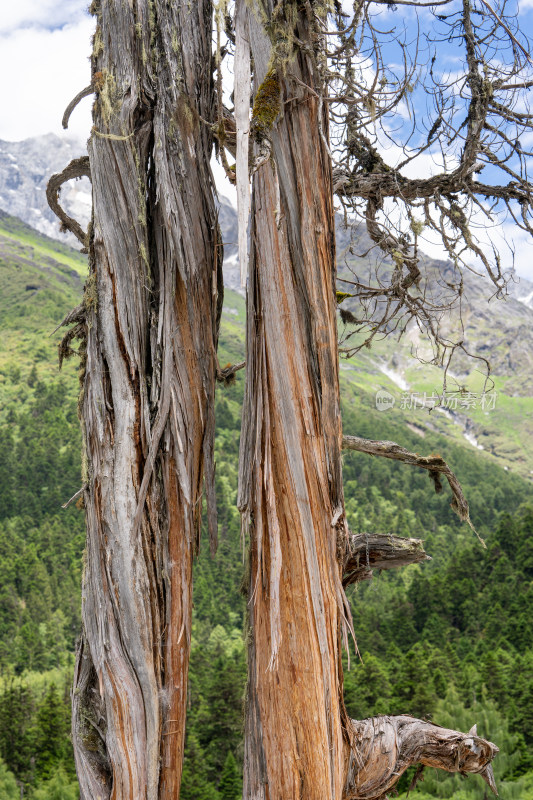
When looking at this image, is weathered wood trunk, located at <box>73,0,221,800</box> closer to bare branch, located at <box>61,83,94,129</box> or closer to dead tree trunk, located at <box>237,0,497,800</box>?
bare branch, located at <box>61,83,94,129</box>

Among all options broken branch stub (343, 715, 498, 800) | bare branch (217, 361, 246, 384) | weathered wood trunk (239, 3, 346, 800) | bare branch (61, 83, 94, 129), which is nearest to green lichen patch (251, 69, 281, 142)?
weathered wood trunk (239, 3, 346, 800)

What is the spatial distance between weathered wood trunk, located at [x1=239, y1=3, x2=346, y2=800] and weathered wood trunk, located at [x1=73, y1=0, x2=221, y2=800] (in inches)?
12.6

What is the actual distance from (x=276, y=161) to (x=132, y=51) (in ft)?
2.67

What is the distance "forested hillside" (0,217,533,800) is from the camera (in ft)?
75.5

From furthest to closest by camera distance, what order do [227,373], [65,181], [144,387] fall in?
[227,373], [65,181], [144,387]

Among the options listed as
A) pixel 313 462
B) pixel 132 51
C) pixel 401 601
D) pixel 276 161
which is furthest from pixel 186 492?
pixel 401 601

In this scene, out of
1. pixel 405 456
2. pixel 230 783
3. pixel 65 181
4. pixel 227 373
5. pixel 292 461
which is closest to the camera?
pixel 292 461

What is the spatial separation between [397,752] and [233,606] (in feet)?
189

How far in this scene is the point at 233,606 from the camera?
191ft

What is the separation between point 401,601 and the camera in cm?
4506

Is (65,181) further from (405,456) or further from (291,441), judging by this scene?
(405,456)

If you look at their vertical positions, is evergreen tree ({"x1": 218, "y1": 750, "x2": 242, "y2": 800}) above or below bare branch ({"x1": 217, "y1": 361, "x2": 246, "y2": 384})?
below

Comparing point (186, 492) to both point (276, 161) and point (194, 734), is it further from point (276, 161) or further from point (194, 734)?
point (194, 734)

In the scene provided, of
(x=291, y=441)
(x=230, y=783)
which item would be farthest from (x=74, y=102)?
(x=230, y=783)
